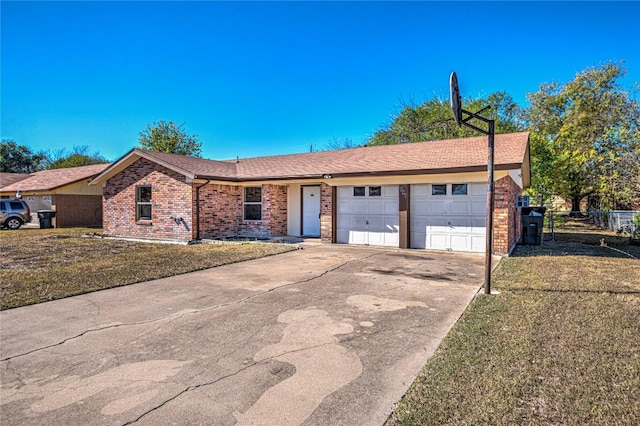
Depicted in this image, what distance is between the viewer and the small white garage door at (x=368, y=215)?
12320 millimetres

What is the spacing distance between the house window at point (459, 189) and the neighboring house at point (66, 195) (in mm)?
22249

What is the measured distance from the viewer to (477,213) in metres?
10.8

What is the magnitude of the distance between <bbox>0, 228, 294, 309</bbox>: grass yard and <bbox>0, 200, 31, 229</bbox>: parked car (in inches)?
355

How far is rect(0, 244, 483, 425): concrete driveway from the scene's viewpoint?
2.76 m

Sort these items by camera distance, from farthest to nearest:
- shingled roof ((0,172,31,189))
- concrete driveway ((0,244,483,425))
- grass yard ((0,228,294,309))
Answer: shingled roof ((0,172,31,189))
grass yard ((0,228,294,309))
concrete driveway ((0,244,483,425))

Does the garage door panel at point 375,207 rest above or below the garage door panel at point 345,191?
below

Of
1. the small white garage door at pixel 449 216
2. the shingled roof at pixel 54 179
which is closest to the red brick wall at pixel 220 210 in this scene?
the small white garage door at pixel 449 216

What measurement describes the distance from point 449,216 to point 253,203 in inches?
329

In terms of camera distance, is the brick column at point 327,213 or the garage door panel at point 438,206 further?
the brick column at point 327,213

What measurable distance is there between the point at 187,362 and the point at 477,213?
9.58 meters

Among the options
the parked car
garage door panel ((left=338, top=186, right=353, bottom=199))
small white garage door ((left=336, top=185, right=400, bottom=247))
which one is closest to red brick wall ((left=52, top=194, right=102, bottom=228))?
the parked car

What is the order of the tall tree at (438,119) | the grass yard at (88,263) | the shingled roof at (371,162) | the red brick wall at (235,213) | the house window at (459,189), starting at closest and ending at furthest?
the grass yard at (88,263), the shingled roof at (371,162), the house window at (459,189), the red brick wall at (235,213), the tall tree at (438,119)

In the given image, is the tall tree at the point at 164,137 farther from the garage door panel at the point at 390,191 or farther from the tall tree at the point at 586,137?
the tall tree at the point at 586,137

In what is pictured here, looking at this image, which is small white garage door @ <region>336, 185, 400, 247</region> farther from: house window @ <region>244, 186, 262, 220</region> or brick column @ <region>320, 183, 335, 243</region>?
house window @ <region>244, 186, 262, 220</region>
